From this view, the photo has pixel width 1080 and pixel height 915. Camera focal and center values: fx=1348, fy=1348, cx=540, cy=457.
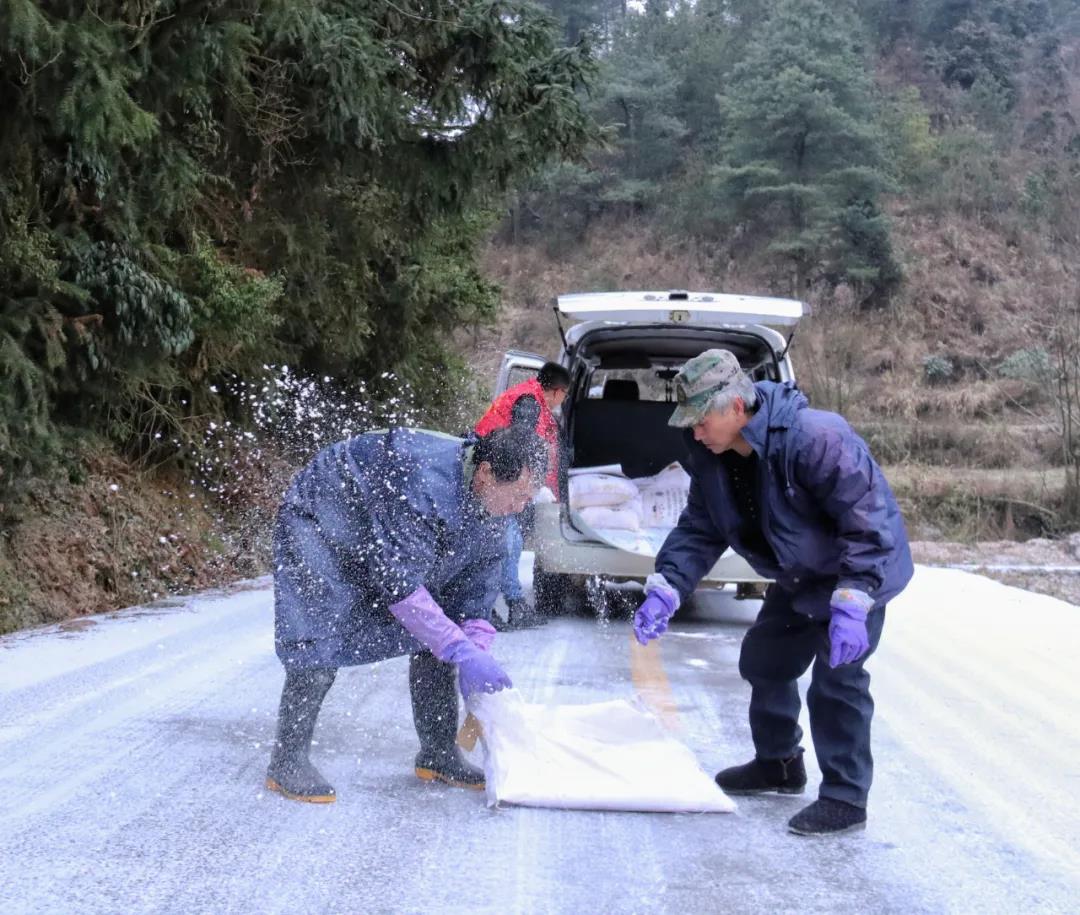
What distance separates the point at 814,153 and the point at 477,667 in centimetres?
4278

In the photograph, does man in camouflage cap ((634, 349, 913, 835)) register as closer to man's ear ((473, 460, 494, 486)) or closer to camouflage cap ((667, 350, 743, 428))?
camouflage cap ((667, 350, 743, 428))

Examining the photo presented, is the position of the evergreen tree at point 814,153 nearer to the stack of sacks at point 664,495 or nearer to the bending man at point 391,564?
the stack of sacks at point 664,495

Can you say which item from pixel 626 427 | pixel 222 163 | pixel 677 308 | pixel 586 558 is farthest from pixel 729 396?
pixel 222 163

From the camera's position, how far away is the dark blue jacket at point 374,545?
424 cm

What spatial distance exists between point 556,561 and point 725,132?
42.1 metres

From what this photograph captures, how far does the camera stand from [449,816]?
439 centimetres

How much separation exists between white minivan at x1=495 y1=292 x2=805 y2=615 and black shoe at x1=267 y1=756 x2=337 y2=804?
3.95m

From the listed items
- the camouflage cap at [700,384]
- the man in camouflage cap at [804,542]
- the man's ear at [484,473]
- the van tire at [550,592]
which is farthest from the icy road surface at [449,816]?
the van tire at [550,592]

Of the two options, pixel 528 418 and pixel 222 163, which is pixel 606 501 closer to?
pixel 528 418

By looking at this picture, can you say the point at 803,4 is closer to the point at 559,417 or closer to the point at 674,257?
the point at 674,257

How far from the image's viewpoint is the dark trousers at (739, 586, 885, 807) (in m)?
4.38

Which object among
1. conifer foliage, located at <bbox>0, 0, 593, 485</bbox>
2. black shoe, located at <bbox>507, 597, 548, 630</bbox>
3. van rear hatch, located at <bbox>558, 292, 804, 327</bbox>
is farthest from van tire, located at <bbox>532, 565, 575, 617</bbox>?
conifer foliage, located at <bbox>0, 0, 593, 485</bbox>

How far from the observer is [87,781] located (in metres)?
4.54

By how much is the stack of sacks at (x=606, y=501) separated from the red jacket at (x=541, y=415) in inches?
20.0
